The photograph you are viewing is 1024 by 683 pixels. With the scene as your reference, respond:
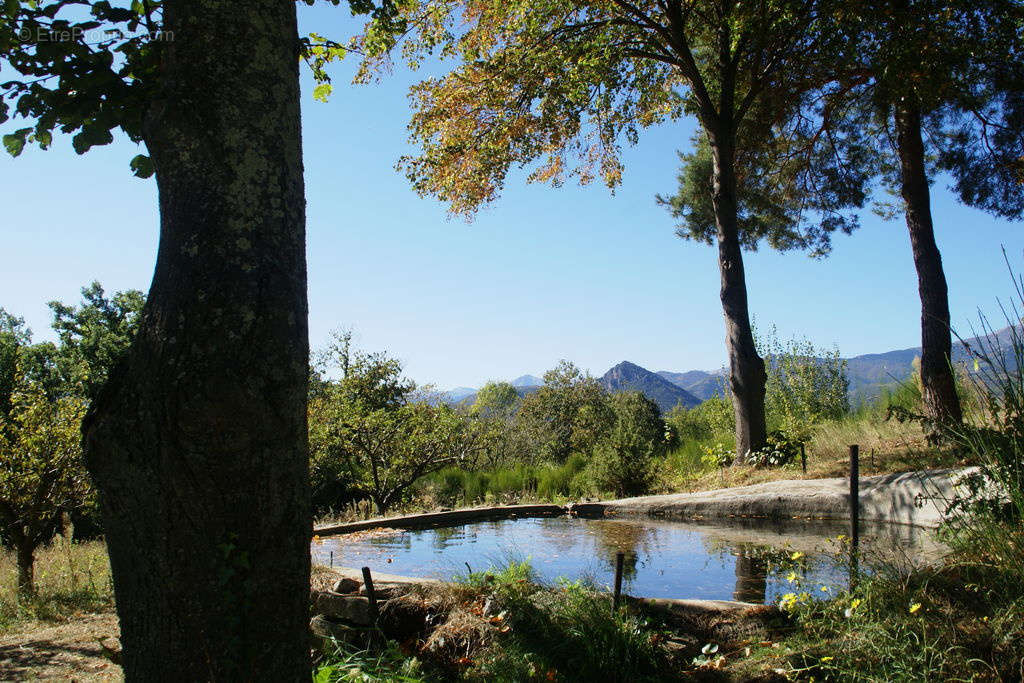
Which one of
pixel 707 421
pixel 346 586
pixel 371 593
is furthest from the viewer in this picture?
pixel 707 421

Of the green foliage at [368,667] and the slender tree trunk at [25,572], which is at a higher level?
the green foliage at [368,667]

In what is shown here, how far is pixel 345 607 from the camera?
357cm

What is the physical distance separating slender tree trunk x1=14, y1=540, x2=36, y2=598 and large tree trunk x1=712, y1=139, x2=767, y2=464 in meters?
8.25

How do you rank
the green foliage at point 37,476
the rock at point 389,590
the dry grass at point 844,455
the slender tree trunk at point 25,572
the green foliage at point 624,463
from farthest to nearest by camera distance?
the green foliage at point 624,463 → the dry grass at point 844,455 → the green foliage at point 37,476 → the slender tree trunk at point 25,572 → the rock at point 389,590

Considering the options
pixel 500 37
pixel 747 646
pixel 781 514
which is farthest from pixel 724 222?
pixel 747 646

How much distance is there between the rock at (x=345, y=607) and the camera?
3.50m

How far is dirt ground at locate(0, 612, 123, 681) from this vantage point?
3.45 m

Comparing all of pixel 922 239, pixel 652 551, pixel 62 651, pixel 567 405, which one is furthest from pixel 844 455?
A: pixel 567 405

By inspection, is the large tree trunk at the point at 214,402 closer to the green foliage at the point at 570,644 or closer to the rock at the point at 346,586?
the green foliage at the point at 570,644

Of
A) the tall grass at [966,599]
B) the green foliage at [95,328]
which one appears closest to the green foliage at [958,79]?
the tall grass at [966,599]

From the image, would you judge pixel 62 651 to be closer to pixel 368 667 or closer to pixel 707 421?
pixel 368 667

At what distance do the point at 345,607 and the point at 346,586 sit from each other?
173mm

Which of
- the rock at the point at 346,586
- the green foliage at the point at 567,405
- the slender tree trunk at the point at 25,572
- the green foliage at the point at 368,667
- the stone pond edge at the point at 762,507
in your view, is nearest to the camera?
the green foliage at the point at 368,667

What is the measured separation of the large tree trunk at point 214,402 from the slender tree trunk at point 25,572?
5.01 m
